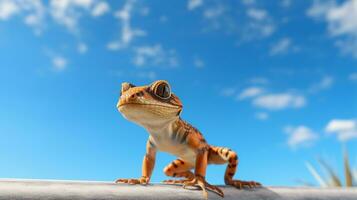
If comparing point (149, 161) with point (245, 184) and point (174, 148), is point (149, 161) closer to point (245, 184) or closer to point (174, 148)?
point (174, 148)

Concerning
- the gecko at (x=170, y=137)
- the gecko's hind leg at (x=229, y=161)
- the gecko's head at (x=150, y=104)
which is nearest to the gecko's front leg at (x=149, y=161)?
the gecko at (x=170, y=137)

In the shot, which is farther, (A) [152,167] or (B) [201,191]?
(A) [152,167]

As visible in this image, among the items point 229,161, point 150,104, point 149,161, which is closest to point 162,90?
point 150,104

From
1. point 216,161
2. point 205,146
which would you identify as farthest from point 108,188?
point 216,161

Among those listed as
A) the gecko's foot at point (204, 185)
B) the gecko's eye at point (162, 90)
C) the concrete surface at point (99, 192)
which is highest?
the gecko's eye at point (162, 90)

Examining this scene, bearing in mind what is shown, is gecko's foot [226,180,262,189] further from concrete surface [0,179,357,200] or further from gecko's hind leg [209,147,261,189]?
concrete surface [0,179,357,200]

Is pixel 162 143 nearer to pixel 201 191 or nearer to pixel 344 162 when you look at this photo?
pixel 201 191

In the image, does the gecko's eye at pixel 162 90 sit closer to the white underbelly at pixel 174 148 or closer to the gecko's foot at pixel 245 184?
the white underbelly at pixel 174 148

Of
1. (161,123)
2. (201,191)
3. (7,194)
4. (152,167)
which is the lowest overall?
(7,194)
